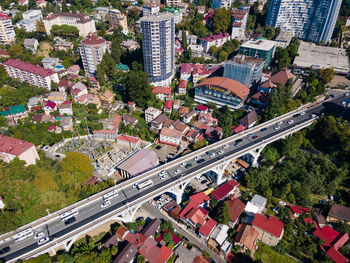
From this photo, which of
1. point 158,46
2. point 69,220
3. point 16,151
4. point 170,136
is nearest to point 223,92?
point 170,136

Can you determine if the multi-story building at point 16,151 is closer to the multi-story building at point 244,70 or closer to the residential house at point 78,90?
the residential house at point 78,90

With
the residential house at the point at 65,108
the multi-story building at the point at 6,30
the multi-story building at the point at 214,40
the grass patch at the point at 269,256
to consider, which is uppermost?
the multi-story building at the point at 6,30

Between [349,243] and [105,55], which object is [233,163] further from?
[105,55]

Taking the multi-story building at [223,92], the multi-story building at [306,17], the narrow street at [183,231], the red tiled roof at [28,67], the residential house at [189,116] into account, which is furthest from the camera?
the multi-story building at [306,17]

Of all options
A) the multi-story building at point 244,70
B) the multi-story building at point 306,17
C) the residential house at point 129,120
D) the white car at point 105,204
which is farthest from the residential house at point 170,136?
the multi-story building at point 306,17

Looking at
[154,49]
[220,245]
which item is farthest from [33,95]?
[220,245]

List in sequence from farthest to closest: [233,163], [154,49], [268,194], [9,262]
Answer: [154,49]
[233,163]
[268,194]
[9,262]

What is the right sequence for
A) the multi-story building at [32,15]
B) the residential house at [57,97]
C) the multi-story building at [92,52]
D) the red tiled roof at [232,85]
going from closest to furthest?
the residential house at [57,97] → the red tiled roof at [232,85] → the multi-story building at [92,52] → the multi-story building at [32,15]
